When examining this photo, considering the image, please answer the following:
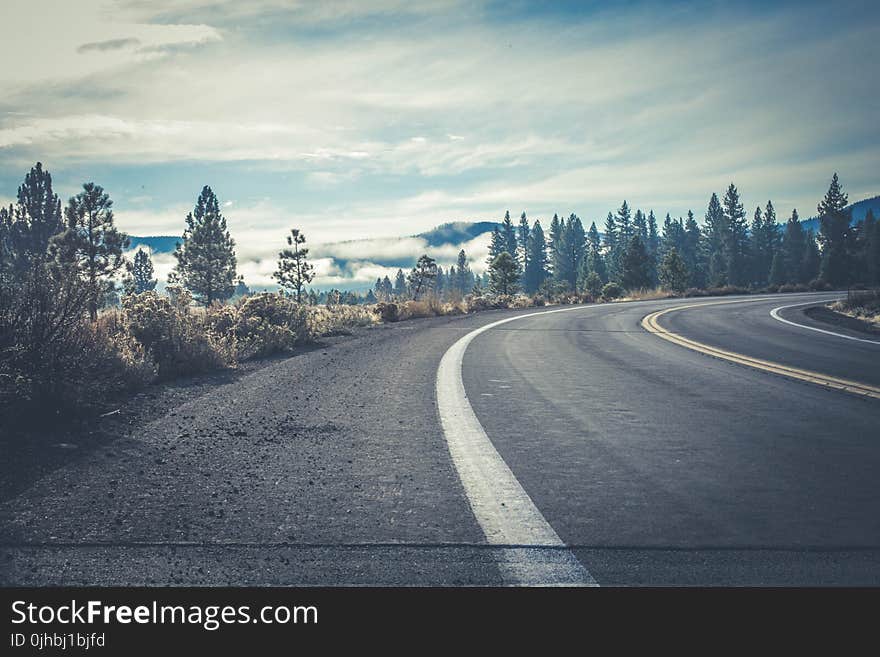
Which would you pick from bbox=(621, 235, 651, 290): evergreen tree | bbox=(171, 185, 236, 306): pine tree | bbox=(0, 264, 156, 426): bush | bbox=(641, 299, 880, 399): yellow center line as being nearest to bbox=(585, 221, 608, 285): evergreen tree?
bbox=(621, 235, 651, 290): evergreen tree

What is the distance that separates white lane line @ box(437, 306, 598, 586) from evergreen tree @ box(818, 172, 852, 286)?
99.4m

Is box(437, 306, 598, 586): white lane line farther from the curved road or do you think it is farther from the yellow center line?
the yellow center line

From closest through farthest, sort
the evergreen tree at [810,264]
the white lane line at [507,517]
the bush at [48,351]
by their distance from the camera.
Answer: the white lane line at [507,517] → the bush at [48,351] → the evergreen tree at [810,264]

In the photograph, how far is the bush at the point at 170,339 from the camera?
870 cm

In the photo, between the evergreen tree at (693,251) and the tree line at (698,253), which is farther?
the evergreen tree at (693,251)

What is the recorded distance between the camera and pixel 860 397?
610 cm

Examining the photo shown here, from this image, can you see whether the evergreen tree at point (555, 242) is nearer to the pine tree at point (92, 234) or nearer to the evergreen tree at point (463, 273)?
the evergreen tree at point (463, 273)

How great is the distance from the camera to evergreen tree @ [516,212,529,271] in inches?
5906

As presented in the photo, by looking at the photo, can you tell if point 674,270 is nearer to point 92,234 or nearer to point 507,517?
point 92,234

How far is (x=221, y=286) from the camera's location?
7056 cm

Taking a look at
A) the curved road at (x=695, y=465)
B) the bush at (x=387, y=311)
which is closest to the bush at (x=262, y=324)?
the curved road at (x=695, y=465)

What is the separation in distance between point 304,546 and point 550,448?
83.8 inches

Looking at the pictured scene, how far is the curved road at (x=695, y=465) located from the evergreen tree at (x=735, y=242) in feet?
382

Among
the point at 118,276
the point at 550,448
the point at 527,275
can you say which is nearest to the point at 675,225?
the point at 527,275
